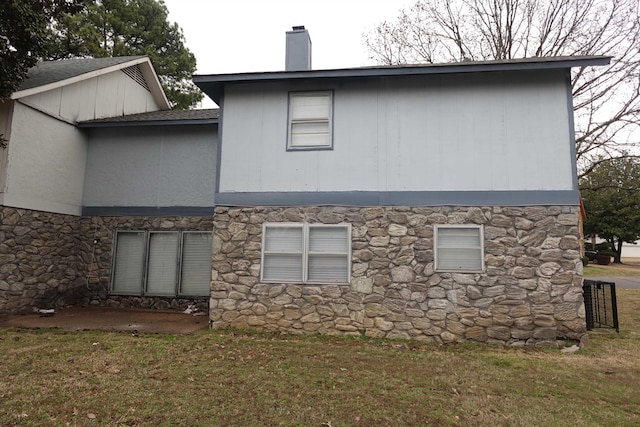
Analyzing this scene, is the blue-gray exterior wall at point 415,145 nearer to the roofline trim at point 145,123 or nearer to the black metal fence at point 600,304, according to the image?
the roofline trim at point 145,123

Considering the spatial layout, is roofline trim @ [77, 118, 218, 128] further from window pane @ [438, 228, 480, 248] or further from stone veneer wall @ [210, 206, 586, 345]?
window pane @ [438, 228, 480, 248]

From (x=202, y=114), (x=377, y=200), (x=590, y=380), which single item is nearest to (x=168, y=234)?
(x=202, y=114)

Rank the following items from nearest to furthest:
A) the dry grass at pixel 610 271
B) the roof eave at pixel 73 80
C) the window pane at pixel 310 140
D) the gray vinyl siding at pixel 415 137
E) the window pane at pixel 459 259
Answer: the window pane at pixel 459 259 < the gray vinyl siding at pixel 415 137 < the window pane at pixel 310 140 < the roof eave at pixel 73 80 < the dry grass at pixel 610 271

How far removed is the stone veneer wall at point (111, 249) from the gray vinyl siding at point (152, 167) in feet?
1.32

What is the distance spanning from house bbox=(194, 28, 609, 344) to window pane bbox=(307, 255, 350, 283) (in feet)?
0.09

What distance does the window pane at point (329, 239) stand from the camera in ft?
23.8

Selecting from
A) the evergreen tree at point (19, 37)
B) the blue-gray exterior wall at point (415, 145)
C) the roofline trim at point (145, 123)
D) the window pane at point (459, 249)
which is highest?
the evergreen tree at point (19, 37)

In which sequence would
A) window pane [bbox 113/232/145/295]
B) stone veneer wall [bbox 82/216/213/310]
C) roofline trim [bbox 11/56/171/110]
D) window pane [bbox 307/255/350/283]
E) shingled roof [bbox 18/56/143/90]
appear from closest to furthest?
1. window pane [bbox 307/255/350/283]
2. roofline trim [bbox 11/56/171/110]
3. shingled roof [bbox 18/56/143/90]
4. stone veneer wall [bbox 82/216/213/310]
5. window pane [bbox 113/232/145/295]

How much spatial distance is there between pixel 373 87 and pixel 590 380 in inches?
228

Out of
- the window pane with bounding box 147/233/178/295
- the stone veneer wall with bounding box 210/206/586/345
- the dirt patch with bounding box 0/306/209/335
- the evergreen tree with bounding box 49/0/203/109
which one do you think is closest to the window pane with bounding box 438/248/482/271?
the stone veneer wall with bounding box 210/206/586/345

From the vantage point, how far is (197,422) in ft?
12.1

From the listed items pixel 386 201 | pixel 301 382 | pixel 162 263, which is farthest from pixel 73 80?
pixel 301 382

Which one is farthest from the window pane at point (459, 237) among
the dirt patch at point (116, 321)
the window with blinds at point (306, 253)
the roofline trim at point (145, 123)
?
the roofline trim at point (145, 123)

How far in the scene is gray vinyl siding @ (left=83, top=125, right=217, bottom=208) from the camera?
9875 millimetres
